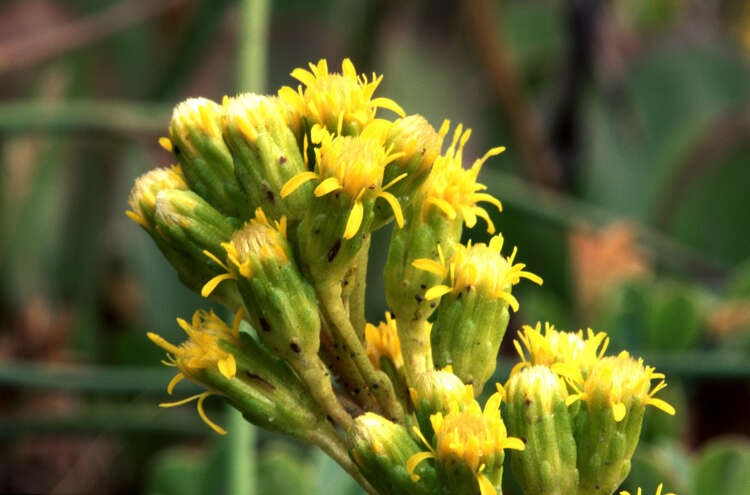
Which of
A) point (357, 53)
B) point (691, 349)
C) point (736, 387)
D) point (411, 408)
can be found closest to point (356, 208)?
point (411, 408)

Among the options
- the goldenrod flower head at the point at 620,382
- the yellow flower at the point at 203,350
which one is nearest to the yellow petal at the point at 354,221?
the yellow flower at the point at 203,350

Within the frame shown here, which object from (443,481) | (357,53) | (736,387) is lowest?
(443,481)

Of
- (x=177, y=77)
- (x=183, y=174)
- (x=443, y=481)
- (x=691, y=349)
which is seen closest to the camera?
(x=443, y=481)

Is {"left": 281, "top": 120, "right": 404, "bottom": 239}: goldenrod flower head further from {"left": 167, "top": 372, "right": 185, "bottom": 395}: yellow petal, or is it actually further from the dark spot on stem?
{"left": 167, "top": 372, "right": 185, "bottom": 395}: yellow petal

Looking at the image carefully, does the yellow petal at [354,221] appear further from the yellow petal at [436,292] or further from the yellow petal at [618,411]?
the yellow petal at [618,411]

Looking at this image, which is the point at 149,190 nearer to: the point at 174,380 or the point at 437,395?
the point at 174,380

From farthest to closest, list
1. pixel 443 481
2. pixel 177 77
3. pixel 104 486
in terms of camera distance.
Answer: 1. pixel 177 77
2. pixel 104 486
3. pixel 443 481

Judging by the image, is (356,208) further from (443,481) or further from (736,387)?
(736,387)
